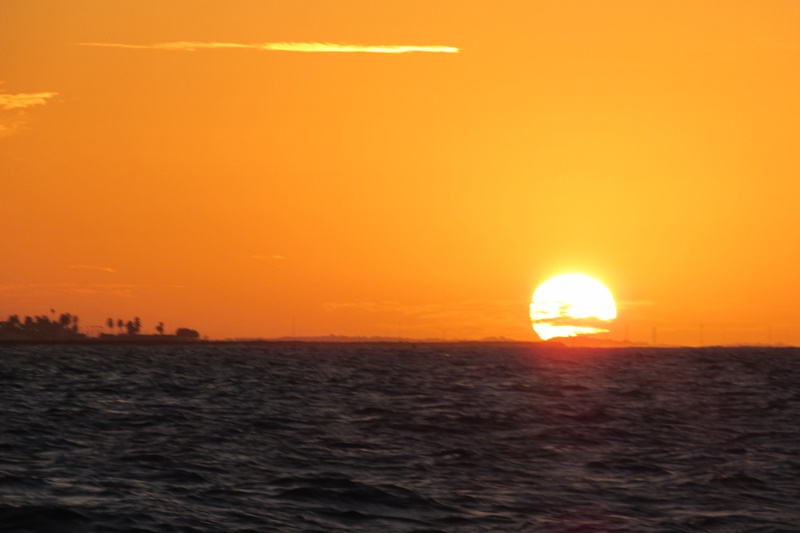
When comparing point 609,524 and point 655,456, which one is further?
point 655,456

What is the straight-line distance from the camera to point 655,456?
125ft

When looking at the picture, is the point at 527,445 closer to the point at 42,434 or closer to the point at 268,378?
the point at 42,434

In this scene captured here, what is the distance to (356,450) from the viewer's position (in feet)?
128

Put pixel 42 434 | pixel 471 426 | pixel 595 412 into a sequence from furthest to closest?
pixel 595 412, pixel 471 426, pixel 42 434

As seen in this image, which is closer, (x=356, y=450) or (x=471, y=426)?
(x=356, y=450)

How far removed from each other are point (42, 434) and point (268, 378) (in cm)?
6297

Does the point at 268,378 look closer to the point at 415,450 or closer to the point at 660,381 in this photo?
the point at 660,381

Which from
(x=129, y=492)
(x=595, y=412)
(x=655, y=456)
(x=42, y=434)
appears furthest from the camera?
(x=595, y=412)

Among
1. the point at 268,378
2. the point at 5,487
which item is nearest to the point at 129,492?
the point at 5,487

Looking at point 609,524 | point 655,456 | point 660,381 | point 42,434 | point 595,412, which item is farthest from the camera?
point 660,381

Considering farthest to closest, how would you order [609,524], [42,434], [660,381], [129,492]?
[660,381] < [42,434] < [129,492] < [609,524]

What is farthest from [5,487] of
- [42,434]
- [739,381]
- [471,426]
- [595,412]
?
[739,381]

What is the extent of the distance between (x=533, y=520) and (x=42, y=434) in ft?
74.0

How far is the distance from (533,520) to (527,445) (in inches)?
600
